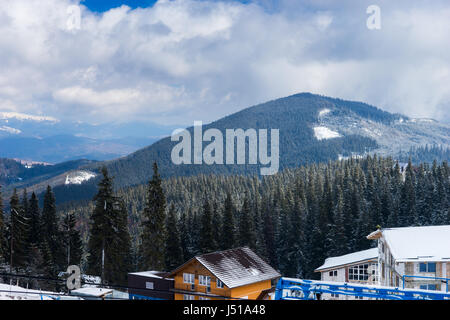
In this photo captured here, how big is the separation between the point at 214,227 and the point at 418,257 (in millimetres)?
41763

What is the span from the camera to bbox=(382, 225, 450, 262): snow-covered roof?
32188 millimetres

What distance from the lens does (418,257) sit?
31984 mm

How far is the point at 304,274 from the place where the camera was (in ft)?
250

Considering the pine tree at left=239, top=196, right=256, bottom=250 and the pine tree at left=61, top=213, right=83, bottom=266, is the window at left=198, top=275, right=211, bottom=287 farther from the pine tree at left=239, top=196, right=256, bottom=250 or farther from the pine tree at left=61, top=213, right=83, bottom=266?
the pine tree at left=239, top=196, right=256, bottom=250

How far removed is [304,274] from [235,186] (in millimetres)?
102118

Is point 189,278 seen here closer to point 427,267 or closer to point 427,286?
point 427,286

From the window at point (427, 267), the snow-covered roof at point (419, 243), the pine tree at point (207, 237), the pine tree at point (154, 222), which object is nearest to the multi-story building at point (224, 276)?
the pine tree at point (154, 222)

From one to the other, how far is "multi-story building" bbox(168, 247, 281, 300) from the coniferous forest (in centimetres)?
615

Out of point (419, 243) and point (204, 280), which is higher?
point (419, 243)

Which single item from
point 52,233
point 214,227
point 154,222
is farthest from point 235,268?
point 52,233

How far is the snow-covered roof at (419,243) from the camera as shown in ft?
106

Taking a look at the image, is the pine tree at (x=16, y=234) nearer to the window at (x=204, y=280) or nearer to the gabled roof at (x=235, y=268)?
the gabled roof at (x=235, y=268)

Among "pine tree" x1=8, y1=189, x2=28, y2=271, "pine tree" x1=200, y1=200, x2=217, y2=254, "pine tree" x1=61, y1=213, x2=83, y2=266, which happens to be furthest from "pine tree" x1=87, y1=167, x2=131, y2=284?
"pine tree" x1=200, y1=200, x2=217, y2=254
